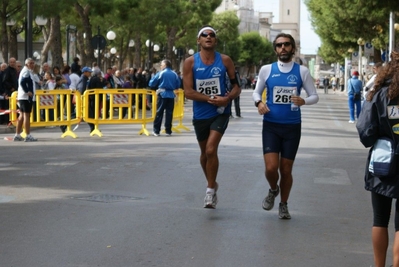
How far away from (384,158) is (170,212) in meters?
3.92

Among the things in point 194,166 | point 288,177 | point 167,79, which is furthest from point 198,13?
point 288,177

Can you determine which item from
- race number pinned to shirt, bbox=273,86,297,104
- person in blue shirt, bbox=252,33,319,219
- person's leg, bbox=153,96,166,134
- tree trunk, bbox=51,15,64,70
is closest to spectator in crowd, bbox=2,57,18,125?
person's leg, bbox=153,96,166,134

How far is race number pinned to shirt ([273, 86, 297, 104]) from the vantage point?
358 inches

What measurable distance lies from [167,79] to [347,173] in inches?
331

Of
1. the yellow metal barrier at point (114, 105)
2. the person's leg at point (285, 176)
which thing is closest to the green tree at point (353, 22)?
the yellow metal barrier at point (114, 105)

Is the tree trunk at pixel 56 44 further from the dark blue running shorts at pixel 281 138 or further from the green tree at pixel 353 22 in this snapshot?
the dark blue running shorts at pixel 281 138

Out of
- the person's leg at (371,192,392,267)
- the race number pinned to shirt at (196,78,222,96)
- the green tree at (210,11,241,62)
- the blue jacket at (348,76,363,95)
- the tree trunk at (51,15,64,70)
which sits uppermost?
the green tree at (210,11,241,62)

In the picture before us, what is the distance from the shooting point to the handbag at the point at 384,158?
607 cm

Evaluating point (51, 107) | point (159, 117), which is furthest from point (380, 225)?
point (51, 107)

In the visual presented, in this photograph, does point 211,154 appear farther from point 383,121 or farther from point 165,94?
point 165,94

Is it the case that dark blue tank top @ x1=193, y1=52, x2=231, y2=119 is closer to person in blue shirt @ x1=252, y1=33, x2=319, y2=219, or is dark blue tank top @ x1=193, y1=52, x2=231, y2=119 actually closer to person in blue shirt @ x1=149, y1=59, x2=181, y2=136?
person in blue shirt @ x1=252, y1=33, x2=319, y2=219

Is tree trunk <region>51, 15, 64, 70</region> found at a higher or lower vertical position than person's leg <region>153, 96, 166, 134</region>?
higher

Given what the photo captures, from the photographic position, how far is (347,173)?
1386 cm

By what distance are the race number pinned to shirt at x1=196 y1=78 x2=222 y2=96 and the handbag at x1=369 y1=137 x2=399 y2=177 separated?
12.3 ft
